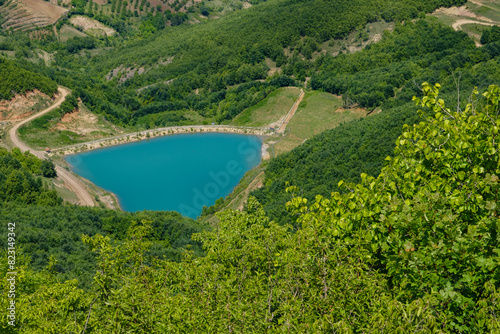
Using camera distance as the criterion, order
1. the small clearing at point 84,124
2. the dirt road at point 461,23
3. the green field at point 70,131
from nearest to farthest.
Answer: the green field at point 70,131 < the small clearing at point 84,124 < the dirt road at point 461,23

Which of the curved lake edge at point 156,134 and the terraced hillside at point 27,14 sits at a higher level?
the terraced hillside at point 27,14

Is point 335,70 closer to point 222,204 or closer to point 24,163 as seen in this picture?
point 222,204

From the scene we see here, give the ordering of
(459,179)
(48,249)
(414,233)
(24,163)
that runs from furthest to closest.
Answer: (24,163)
(48,249)
(459,179)
(414,233)

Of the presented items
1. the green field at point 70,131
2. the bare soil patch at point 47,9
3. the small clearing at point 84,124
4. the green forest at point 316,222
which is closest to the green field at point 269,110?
the green forest at point 316,222

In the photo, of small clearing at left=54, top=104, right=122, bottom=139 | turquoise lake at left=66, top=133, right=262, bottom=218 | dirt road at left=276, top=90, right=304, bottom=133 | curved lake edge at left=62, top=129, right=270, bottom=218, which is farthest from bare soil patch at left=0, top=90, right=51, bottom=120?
dirt road at left=276, top=90, right=304, bottom=133

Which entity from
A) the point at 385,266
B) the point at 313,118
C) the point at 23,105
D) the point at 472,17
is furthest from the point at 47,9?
the point at 385,266

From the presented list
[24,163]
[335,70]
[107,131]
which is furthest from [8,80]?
[335,70]

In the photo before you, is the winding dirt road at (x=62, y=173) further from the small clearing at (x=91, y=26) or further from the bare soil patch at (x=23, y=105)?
the small clearing at (x=91, y=26)
